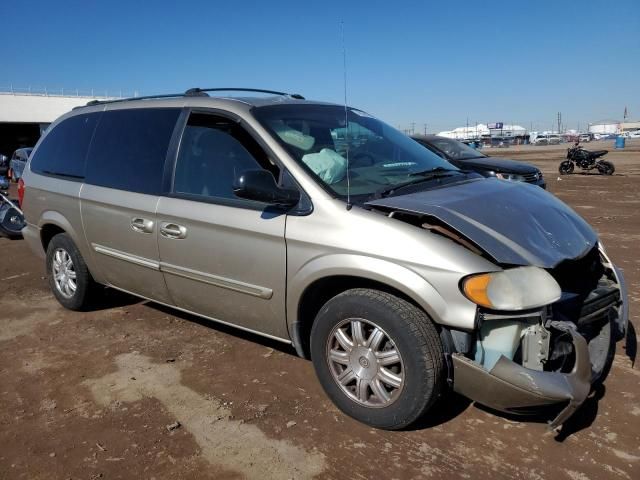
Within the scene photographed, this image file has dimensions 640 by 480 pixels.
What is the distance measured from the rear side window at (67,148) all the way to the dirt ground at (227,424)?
4.70 feet

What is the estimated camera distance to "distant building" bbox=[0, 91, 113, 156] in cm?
4242

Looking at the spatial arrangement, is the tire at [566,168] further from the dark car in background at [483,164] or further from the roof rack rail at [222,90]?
the roof rack rail at [222,90]

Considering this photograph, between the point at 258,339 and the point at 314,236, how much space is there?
1543mm

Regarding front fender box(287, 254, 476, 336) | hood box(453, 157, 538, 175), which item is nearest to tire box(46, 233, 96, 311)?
front fender box(287, 254, 476, 336)

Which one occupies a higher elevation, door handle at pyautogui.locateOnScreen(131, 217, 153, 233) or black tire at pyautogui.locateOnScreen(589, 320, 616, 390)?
door handle at pyautogui.locateOnScreen(131, 217, 153, 233)

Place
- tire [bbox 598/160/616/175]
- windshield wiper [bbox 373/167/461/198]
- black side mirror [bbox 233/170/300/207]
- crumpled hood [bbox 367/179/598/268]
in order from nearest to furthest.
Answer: crumpled hood [bbox 367/179/598/268], black side mirror [bbox 233/170/300/207], windshield wiper [bbox 373/167/461/198], tire [bbox 598/160/616/175]

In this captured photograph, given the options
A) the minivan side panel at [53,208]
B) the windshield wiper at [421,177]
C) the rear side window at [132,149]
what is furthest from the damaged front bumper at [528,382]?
the minivan side panel at [53,208]

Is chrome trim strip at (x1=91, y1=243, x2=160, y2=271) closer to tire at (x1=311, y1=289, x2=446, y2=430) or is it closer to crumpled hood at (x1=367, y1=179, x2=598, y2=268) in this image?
tire at (x1=311, y1=289, x2=446, y2=430)

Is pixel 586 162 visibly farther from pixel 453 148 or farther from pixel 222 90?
pixel 222 90

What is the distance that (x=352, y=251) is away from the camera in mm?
2795

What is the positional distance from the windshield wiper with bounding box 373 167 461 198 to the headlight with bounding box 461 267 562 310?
842 mm

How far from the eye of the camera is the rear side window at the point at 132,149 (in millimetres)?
3865

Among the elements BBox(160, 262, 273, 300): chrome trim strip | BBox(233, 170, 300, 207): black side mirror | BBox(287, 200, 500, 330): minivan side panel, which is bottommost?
BBox(160, 262, 273, 300): chrome trim strip

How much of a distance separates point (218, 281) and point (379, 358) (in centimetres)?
123
